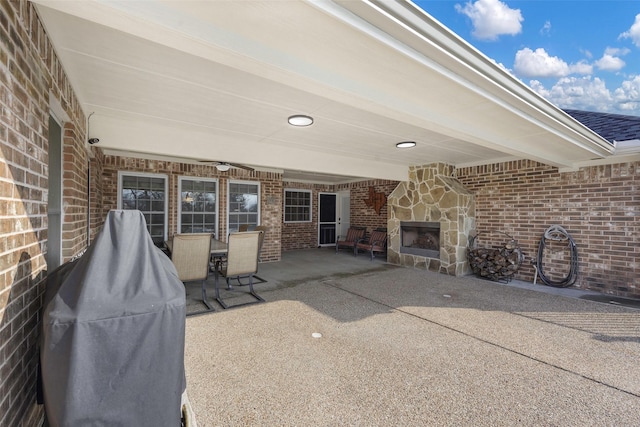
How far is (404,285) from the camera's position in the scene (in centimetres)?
517

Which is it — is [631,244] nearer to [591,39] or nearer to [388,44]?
[388,44]

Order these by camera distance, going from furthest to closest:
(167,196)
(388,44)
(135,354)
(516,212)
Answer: (167,196), (516,212), (388,44), (135,354)

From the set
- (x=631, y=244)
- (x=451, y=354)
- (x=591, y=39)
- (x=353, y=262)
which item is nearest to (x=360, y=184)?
(x=353, y=262)

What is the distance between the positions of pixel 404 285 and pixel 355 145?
2612mm

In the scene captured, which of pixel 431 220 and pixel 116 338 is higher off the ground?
pixel 431 220

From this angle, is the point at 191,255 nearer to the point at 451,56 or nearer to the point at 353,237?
the point at 451,56

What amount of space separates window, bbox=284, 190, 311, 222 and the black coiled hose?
21.1 feet

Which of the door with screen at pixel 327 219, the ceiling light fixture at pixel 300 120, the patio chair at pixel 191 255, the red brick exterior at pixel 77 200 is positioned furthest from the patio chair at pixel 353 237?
the ceiling light fixture at pixel 300 120

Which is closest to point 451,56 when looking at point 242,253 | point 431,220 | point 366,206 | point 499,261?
point 242,253

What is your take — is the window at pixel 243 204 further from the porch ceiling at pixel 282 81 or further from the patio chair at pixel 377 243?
the patio chair at pixel 377 243

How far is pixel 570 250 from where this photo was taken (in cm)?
508

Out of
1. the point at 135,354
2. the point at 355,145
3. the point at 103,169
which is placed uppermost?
the point at 355,145

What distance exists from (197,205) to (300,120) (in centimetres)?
431

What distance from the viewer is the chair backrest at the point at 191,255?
374 centimetres
